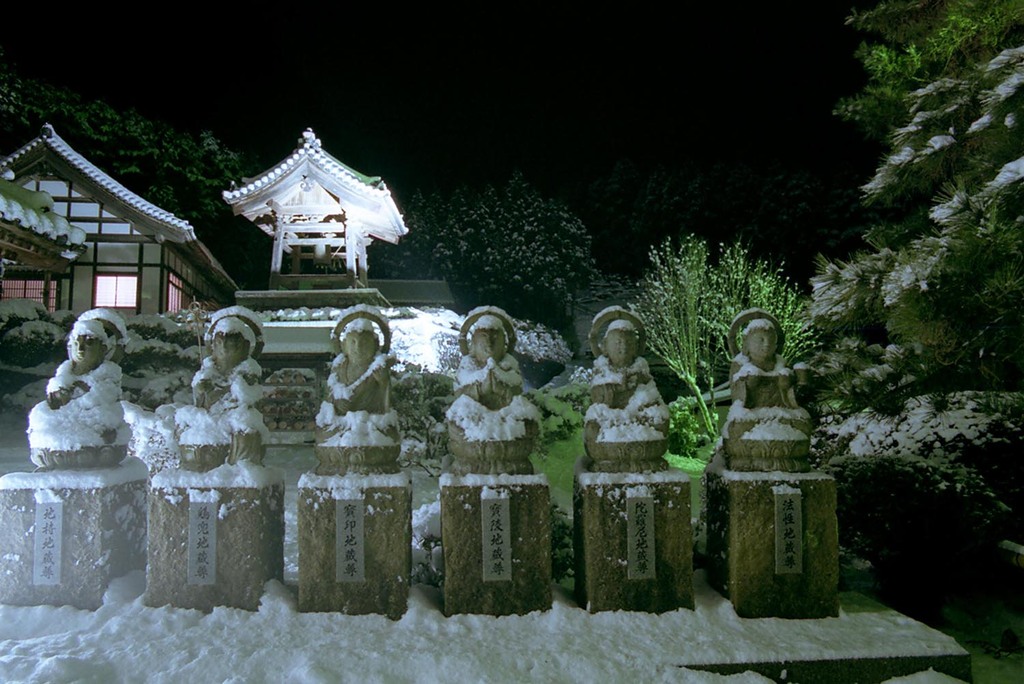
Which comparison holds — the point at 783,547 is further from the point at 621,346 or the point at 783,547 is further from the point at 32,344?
the point at 32,344

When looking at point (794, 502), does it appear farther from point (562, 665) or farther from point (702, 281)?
point (702, 281)

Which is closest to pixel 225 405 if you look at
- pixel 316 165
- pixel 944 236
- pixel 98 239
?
pixel 944 236

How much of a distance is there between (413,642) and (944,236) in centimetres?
466

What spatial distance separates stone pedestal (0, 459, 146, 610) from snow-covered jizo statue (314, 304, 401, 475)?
1.46 m

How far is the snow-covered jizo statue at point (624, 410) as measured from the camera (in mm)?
4117

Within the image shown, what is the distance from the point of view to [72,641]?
11.9 ft

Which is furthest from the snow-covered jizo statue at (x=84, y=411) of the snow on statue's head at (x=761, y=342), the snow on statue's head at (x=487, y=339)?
the snow on statue's head at (x=761, y=342)

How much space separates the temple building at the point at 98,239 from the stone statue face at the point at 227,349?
1423cm

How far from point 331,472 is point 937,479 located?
4.42m

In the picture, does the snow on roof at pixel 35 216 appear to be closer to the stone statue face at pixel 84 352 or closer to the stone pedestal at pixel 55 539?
the stone statue face at pixel 84 352

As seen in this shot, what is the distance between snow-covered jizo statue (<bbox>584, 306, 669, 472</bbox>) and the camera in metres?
4.12

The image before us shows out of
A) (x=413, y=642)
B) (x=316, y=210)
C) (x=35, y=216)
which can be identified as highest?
(x=316, y=210)

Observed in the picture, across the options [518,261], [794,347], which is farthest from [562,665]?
[518,261]

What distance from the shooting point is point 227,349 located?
430 cm
